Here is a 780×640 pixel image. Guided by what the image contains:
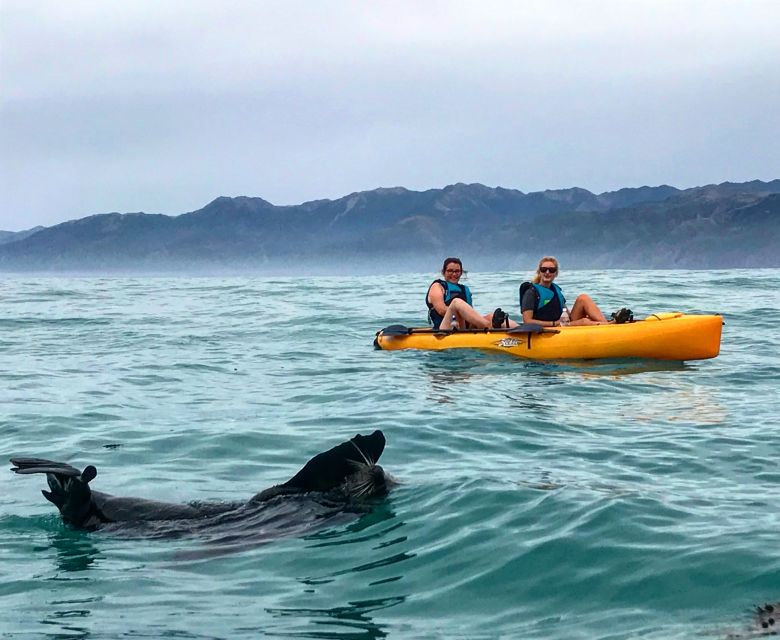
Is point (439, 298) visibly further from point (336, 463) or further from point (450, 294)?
point (336, 463)

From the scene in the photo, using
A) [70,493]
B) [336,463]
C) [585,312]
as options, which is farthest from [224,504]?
[585,312]

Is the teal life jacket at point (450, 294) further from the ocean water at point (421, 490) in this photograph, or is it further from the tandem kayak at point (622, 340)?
the tandem kayak at point (622, 340)

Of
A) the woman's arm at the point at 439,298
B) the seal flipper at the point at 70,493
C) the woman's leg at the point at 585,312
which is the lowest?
the seal flipper at the point at 70,493

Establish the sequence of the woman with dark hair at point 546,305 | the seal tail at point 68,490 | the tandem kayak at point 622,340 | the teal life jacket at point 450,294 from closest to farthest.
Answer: the seal tail at point 68,490 < the tandem kayak at point 622,340 < the woman with dark hair at point 546,305 < the teal life jacket at point 450,294

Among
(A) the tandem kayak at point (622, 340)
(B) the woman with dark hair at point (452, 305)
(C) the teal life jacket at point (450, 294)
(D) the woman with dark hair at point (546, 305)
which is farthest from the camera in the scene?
(C) the teal life jacket at point (450, 294)

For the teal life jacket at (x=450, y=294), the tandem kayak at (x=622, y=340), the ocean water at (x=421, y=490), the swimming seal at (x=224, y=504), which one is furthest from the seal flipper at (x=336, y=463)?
the teal life jacket at (x=450, y=294)

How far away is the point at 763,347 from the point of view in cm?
1628

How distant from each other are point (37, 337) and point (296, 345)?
5680 mm

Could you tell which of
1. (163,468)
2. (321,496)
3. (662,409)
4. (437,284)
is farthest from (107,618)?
(437,284)

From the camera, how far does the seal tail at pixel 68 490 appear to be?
6.42 m

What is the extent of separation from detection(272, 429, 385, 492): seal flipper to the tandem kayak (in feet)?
27.3

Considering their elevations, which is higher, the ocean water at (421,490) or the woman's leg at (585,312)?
the woman's leg at (585,312)

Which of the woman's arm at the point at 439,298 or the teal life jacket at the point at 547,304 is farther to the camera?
the woman's arm at the point at 439,298

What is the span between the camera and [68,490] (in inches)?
256
